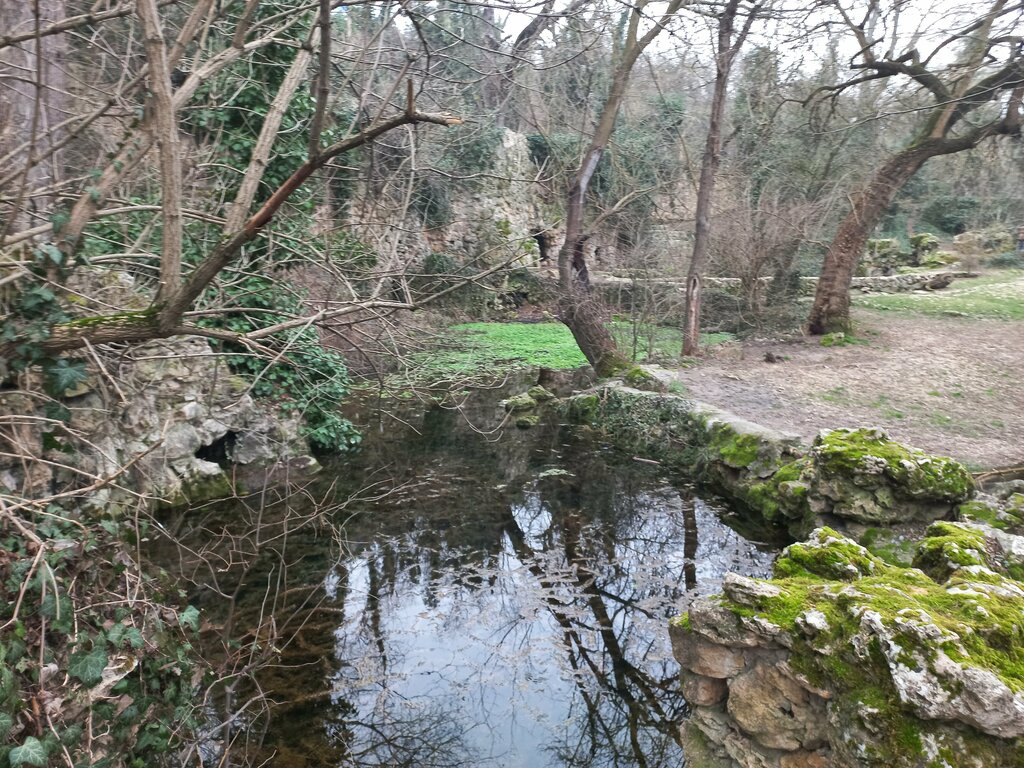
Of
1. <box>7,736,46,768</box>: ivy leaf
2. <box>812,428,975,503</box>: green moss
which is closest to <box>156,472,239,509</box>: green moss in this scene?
<box>7,736,46,768</box>: ivy leaf

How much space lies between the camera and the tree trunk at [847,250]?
1386 centimetres

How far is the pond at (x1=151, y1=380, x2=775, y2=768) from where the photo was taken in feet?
14.0

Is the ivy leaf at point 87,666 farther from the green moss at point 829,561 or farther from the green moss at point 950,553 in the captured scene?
the green moss at point 950,553

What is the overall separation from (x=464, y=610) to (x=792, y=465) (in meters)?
3.87

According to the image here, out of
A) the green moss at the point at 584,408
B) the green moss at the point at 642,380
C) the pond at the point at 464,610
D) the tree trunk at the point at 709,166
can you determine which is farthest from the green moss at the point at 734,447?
the tree trunk at the point at 709,166

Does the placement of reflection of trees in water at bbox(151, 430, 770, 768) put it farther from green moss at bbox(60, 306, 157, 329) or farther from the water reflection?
green moss at bbox(60, 306, 157, 329)

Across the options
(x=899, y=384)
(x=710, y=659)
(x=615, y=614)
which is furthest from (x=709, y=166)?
(x=710, y=659)

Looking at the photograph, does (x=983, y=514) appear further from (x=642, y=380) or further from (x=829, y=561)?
(x=642, y=380)

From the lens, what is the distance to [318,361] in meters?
9.00

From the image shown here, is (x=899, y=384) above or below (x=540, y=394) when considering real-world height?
above

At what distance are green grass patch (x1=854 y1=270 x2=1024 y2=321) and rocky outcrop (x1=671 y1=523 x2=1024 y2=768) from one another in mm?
14657

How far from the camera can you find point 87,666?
2793mm

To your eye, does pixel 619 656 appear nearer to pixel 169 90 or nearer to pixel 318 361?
pixel 169 90

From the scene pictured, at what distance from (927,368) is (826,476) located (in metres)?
6.84
